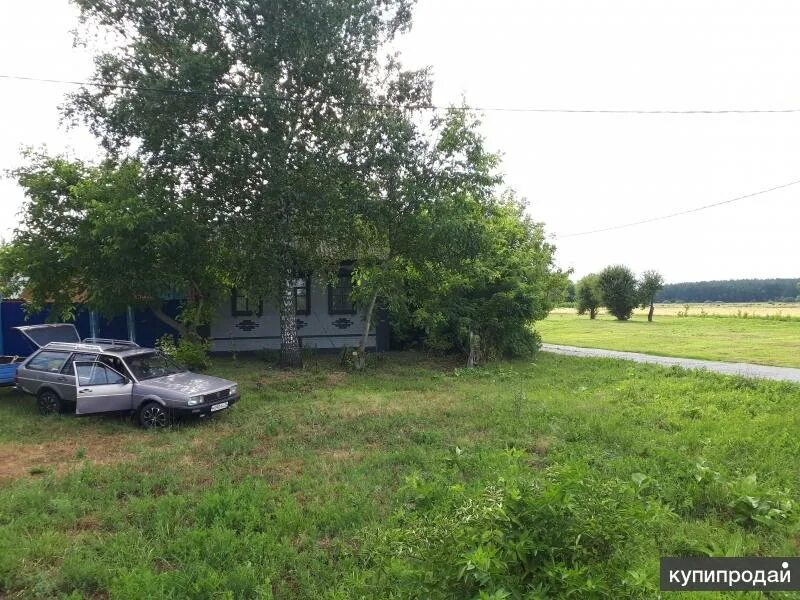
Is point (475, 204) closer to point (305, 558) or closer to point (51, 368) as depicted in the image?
point (51, 368)

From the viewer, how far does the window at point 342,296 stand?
18188mm

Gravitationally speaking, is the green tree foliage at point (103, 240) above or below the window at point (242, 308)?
above

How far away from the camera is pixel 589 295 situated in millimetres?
55469

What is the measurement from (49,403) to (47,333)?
2.39 m

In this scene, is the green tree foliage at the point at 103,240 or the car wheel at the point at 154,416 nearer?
the car wheel at the point at 154,416

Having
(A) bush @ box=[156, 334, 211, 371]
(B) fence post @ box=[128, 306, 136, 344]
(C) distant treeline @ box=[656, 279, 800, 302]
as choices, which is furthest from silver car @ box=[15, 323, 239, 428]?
(C) distant treeline @ box=[656, 279, 800, 302]

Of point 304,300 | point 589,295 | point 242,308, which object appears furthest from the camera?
point 589,295

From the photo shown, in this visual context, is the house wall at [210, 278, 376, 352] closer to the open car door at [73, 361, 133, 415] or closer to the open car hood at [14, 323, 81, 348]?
the open car hood at [14, 323, 81, 348]

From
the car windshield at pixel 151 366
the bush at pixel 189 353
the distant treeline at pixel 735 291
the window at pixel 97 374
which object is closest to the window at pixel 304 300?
the bush at pixel 189 353

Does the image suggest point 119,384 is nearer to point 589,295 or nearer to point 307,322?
point 307,322

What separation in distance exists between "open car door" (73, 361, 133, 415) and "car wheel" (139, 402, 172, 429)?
34 cm

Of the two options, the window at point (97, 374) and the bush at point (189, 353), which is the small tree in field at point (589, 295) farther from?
the window at point (97, 374)

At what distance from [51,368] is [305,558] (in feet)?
25.5

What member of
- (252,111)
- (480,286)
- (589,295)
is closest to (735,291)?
(589,295)
